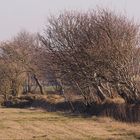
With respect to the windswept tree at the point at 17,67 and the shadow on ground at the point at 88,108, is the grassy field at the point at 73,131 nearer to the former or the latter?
the shadow on ground at the point at 88,108

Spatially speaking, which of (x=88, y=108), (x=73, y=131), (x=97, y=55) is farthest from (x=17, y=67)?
(x=73, y=131)

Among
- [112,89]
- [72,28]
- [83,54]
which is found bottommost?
[112,89]

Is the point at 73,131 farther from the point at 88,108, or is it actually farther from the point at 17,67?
the point at 17,67

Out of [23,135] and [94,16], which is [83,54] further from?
[23,135]

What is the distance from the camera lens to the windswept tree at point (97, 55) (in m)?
31.6

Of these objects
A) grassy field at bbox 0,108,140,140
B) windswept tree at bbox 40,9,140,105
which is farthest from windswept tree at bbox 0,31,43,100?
grassy field at bbox 0,108,140,140

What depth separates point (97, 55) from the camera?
32.2m

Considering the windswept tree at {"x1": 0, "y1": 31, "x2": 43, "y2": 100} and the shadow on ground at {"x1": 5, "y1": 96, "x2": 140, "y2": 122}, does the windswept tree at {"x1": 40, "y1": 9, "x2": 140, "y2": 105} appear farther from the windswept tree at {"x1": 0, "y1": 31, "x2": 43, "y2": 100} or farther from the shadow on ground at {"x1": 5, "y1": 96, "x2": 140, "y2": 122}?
the windswept tree at {"x1": 0, "y1": 31, "x2": 43, "y2": 100}

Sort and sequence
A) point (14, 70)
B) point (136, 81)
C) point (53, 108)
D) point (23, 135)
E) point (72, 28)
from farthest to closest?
point (14, 70)
point (53, 108)
point (72, 28)
point (136, 81)
point (23, 135)

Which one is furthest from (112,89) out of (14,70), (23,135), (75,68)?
(14,70)

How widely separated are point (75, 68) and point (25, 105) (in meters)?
15.4

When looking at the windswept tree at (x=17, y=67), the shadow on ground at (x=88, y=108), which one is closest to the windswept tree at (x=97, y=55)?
the shadow on ground at (x=88, y=108)

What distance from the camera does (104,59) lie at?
3188cm

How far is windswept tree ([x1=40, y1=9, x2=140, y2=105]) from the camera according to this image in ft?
104
